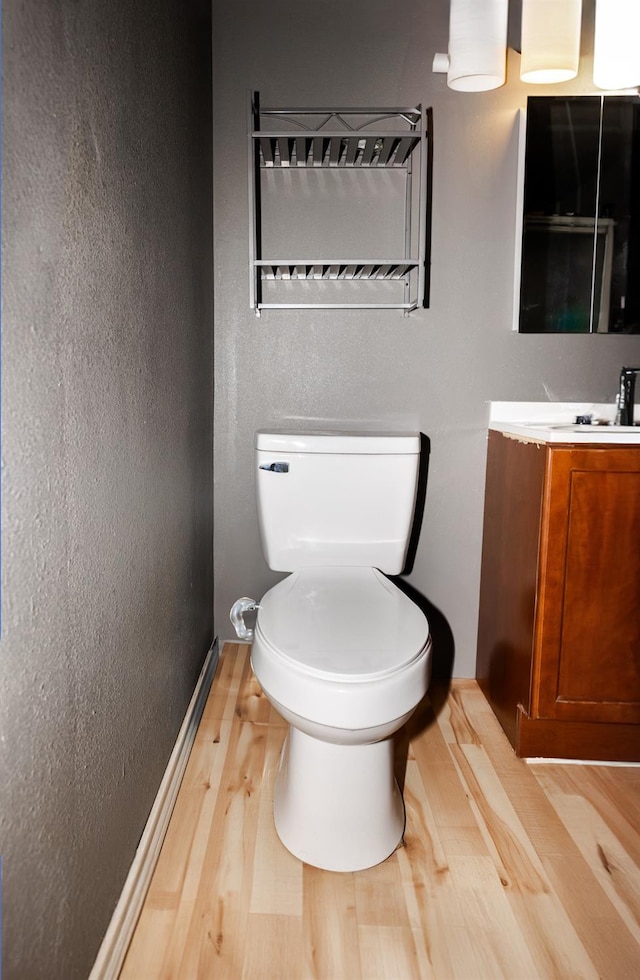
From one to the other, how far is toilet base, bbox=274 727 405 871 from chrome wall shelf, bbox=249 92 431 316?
1.27m

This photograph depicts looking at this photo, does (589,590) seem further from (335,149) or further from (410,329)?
(335,149)

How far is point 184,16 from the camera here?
1.69m

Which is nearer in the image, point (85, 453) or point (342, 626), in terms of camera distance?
point (85, 453)

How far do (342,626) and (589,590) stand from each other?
66cm

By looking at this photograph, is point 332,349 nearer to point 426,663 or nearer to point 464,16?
point 464,16

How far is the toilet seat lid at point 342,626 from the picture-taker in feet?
4.34

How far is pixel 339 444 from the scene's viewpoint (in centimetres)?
194

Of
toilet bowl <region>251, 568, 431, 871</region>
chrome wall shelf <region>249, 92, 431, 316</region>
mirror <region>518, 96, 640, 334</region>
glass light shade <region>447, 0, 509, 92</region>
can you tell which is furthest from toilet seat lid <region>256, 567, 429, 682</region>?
glass light shade <region>447, 0, 509, 92</region>

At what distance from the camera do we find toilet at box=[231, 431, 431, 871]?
131 centimetres

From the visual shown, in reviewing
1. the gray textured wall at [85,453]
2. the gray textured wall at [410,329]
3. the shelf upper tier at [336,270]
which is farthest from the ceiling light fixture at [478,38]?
the gray textured wall at [85,453]

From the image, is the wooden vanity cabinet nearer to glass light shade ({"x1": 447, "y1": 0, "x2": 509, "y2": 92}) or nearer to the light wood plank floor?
the light wood plank floor

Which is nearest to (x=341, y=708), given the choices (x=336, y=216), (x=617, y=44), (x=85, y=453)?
(x=85, y=453)

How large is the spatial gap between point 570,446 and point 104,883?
1304 millimetres

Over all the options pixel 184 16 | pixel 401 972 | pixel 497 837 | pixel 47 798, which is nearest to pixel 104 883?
pixel 47 798
